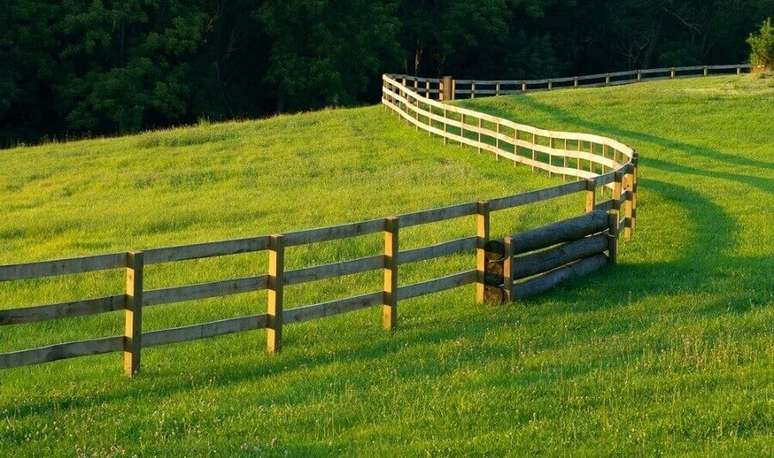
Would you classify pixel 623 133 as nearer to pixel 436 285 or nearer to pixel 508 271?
pixel 508 271

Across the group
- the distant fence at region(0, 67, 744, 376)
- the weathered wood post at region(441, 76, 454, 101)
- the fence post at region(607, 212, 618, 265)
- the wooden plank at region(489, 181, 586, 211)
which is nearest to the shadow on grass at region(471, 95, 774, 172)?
the weathered wood post at region(441, 76, 454, 101)

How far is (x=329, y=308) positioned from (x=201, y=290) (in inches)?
57.3

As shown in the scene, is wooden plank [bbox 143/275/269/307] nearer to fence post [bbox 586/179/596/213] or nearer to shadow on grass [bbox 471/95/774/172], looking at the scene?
fence post [bbox 586/179/596/213]

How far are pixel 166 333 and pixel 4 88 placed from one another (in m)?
42.3

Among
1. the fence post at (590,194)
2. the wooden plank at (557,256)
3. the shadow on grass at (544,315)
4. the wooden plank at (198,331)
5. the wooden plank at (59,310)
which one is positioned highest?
the fence post at (590,194)

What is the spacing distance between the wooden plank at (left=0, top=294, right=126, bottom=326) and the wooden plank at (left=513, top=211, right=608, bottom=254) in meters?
4.97

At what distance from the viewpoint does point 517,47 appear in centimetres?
6925

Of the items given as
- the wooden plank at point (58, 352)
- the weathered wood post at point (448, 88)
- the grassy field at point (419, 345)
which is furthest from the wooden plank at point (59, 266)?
the weathered wood post at point (448, 88)

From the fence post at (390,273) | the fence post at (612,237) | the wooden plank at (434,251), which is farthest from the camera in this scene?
the fence post at (612,237)

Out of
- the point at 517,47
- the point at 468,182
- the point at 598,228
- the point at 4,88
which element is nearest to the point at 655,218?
the point at 598,228

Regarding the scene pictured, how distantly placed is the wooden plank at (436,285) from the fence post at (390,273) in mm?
198

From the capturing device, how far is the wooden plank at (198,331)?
34.4ft

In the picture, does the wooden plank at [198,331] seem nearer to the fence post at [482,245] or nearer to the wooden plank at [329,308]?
the wooden plank at [329,308]

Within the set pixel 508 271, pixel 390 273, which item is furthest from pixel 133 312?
pixel 508 271
